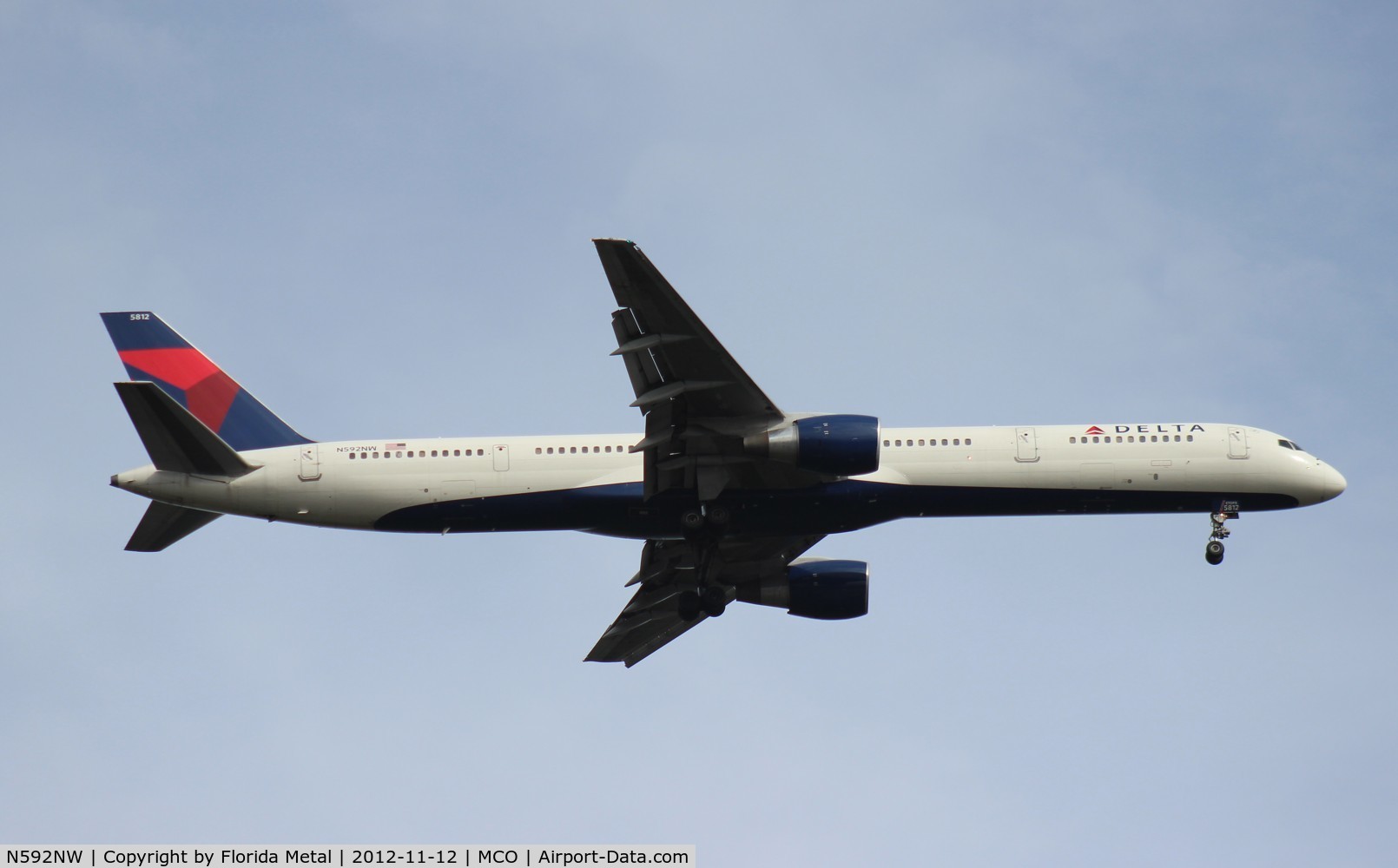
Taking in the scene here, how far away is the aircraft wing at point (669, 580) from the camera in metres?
48.6

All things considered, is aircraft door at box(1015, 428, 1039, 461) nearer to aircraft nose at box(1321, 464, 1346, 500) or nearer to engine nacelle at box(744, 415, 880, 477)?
engine nacelle at box(744, 415, 880, 477)

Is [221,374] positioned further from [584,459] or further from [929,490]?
[929,490]

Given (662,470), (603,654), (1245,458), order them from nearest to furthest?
(662,470) → (1245,458) → (603,654)

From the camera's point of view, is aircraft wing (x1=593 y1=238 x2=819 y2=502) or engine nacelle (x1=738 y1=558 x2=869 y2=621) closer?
aircraft wing (x1=593 y1=238 x2=819 y2=502)

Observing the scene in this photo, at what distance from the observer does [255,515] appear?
42.7m

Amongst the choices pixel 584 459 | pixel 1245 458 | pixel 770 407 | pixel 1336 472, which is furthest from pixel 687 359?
pixel 1336 472

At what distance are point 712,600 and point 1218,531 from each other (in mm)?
15191

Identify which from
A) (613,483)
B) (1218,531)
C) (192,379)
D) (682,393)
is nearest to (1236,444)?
(1218,531)

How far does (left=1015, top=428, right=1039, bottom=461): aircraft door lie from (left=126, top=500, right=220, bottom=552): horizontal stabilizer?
22.6 meters

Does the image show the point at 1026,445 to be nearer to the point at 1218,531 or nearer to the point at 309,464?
the point at 1218,531

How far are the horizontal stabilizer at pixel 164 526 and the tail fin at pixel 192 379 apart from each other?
232cm

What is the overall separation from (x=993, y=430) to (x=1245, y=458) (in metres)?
7.62

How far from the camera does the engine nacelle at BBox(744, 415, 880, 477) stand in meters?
40.4

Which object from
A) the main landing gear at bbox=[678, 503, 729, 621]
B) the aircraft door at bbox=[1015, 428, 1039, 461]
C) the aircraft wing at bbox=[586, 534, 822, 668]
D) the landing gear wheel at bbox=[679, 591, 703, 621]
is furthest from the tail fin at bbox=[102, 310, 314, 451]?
the aircraft door at bbox=[1015, 428, 1039, 461]
